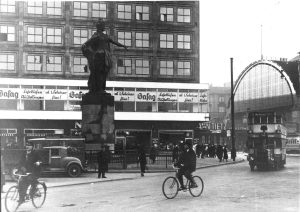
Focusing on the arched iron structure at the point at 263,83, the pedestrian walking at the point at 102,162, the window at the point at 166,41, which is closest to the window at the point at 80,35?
the window at the point at 166,41

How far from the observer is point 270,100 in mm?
93188

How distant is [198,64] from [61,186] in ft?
136

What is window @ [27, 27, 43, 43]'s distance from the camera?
5200cm

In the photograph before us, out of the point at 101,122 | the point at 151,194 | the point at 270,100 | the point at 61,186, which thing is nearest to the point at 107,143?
the point at 101,122

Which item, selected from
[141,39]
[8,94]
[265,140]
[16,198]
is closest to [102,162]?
[16,198]

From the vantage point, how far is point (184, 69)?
186ft

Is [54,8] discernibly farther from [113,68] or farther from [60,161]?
[60,161]

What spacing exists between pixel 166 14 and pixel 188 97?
1048 cm

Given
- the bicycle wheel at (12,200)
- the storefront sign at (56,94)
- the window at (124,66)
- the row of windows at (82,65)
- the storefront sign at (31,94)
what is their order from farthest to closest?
the window at (124,66) < the storefront sign at (56,94) < the row of windows at (82,65) < the storefront sign at (31,94) < the bicycle wheel at (12,200)

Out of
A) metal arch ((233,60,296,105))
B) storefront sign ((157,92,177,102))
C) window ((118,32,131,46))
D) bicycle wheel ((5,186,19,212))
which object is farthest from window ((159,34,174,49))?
bicycle wheel ((5,186,19,212))

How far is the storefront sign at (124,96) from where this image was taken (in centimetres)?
5384

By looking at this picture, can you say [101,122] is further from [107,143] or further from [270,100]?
[270,100]

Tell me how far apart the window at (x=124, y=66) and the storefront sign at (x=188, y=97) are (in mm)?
6838

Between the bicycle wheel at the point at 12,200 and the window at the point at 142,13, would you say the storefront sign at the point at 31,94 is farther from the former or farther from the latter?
the bicycle wheel at the point at 12,200
